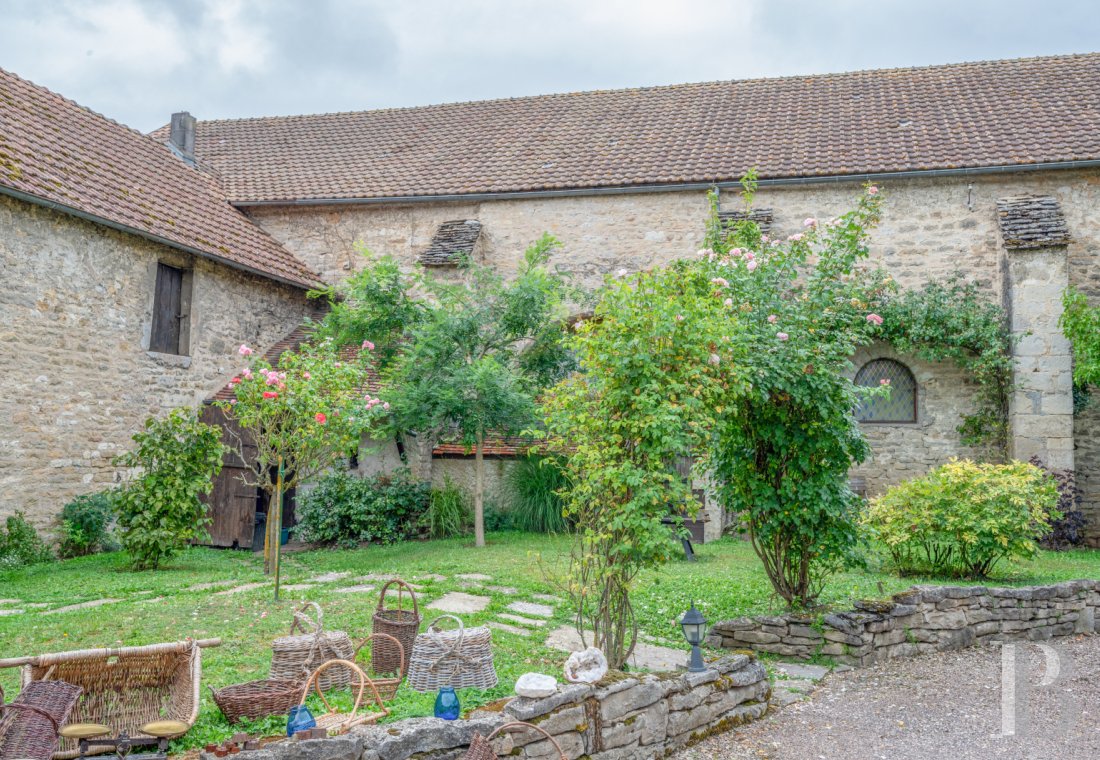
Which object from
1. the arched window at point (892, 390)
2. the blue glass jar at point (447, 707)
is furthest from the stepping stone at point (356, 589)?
the arched window at point (892, 390)

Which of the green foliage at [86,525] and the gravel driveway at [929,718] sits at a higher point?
the green foliage at [86,525]

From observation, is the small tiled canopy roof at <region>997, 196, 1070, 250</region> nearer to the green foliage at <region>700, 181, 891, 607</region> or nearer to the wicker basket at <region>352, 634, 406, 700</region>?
the green foliage at <region>700, 181, 891, 607</region>

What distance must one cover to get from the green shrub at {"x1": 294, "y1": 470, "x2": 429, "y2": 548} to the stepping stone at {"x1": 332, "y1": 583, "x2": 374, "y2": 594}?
4017 millimetres

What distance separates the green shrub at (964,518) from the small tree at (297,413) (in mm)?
5314

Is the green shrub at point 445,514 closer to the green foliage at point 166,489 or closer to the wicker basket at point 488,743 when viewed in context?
the green foliage at point 166,489

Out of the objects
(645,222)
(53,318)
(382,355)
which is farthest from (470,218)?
(53,318)

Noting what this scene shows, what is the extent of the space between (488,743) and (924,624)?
4708mm

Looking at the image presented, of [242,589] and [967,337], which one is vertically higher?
[967,337]

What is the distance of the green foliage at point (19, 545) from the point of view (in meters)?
9.66

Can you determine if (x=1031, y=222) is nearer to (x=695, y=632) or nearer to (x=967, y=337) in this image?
(x=967, y=337)

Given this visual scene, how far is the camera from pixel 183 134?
54.1ft

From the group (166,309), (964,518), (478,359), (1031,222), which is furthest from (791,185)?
(166,309)

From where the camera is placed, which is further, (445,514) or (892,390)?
(892,390)

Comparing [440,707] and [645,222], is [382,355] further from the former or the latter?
[440,707]
